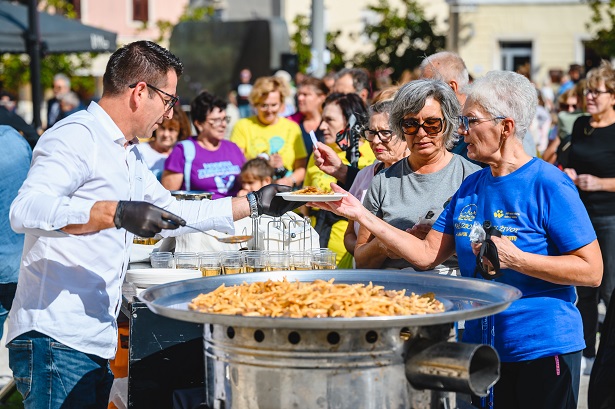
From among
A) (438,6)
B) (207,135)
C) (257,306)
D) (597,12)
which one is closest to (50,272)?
(257,306)

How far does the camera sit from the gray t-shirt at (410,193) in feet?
13.8

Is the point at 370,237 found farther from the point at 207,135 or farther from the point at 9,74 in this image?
the point at 9,74

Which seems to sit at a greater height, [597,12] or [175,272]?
[597,12]

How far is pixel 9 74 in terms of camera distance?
77.4 feet

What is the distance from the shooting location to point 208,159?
7441 millimetres

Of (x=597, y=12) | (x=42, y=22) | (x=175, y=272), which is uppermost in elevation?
(x=597, y=12)

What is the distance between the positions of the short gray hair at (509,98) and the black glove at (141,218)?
128cm

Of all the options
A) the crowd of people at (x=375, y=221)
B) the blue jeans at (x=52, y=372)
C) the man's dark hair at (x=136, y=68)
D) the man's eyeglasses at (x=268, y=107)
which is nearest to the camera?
the crowd of people at (x=375, y=221)

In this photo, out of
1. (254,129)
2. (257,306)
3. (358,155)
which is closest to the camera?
(257,306)

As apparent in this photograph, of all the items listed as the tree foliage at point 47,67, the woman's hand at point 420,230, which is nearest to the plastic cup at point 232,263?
the woman's hand at point 420,230

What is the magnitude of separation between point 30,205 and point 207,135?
4767mm

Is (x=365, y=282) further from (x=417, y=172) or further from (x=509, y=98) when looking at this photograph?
(x=417, y=172)

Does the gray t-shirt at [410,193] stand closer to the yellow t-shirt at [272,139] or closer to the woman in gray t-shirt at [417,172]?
the woman in gray t-shirt at [417,172]

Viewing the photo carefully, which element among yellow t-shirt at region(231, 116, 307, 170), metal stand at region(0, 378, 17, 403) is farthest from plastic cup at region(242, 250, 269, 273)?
yellow t-shirt at region(231, 116, 307, 170)
